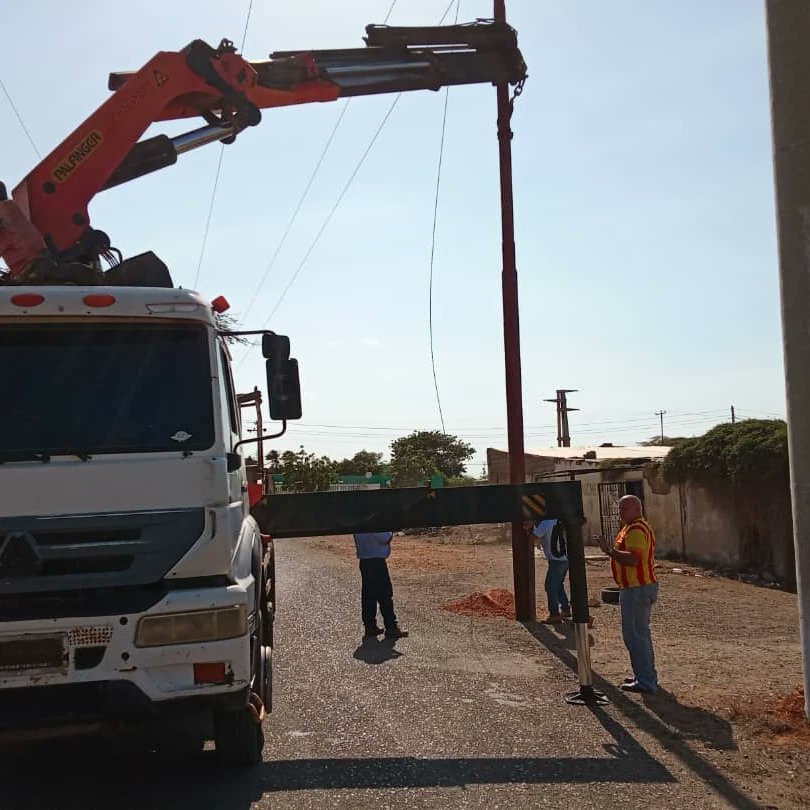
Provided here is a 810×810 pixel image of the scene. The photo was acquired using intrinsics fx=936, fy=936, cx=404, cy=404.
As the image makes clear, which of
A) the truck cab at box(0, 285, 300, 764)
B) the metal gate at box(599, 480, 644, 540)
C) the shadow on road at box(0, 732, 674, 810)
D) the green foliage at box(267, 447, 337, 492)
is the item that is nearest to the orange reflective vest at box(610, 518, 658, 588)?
the shadow on road at box(0, 732, 674, 810)

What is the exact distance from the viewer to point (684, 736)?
21.6 ft

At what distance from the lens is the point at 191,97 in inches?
380

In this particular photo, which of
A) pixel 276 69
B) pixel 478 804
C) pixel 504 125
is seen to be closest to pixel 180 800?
pixel 478 804

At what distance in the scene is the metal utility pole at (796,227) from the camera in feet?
23.1

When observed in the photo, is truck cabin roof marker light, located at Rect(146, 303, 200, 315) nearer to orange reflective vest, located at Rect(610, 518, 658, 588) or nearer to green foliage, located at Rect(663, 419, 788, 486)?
orange reflective vest, located at Rect(610, 518, 658, 588)

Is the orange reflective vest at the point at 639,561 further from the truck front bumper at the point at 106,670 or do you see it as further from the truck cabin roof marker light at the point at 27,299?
the truck cabin roof marker light at the point at 27,299

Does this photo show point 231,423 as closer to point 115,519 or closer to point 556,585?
point 115,519

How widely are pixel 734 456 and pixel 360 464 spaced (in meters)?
63.4

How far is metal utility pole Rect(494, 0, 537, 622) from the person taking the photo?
12.0 m

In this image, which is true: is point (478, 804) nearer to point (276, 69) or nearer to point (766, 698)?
point (766, 698)

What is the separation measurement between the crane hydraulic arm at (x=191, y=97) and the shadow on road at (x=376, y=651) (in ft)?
15.3

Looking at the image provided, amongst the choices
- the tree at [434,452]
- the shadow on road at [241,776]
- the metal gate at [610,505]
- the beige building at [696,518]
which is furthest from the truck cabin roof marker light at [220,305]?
the tree at [434,452]

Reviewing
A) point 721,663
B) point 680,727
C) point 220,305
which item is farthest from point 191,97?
point 721,663

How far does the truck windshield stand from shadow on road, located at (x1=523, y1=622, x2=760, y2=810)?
11.9 ft
